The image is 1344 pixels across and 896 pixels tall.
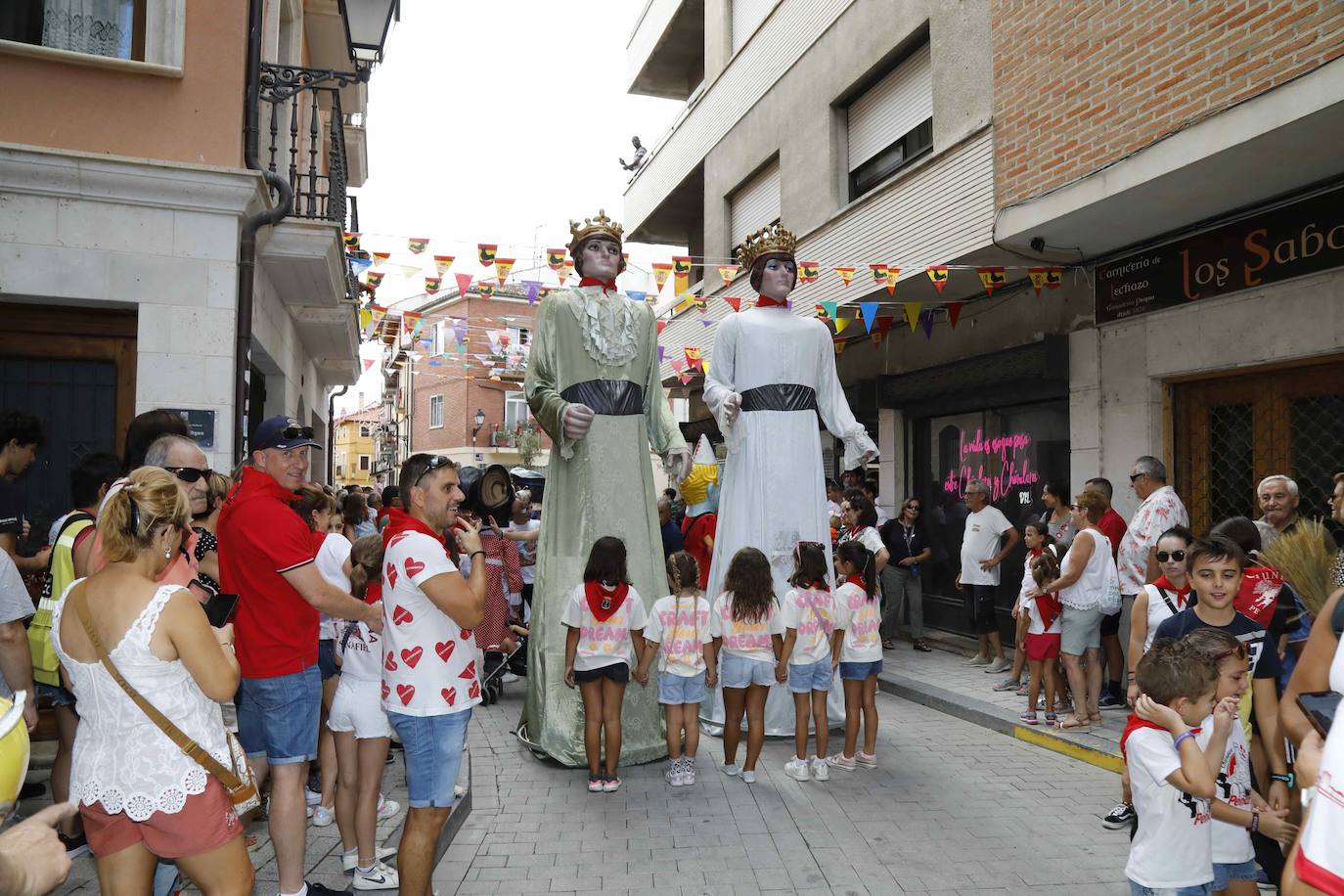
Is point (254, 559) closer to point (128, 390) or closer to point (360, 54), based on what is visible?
point (128, 390)

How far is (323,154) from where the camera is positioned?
1360 centimetres

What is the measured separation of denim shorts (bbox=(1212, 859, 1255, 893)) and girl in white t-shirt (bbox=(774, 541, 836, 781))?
2393 mm

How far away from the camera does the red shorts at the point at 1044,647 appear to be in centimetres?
650

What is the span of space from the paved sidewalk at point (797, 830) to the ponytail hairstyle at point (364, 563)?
4.11ft

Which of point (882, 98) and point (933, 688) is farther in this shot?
point (882, 98)

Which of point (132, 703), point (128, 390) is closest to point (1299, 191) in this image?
point (132, 703)

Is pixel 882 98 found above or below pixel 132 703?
above

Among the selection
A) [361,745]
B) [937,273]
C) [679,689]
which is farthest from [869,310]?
[361,745]

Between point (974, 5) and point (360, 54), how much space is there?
17.9 feet

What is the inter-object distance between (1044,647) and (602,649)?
11.1 ft

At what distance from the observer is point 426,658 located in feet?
10.6

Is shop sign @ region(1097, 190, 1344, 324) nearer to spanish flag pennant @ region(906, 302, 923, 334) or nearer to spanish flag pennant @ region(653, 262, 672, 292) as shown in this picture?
spanish flag pennant @ region(906, 302, 923, 334)

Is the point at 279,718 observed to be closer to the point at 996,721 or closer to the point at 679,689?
the point at 679,689

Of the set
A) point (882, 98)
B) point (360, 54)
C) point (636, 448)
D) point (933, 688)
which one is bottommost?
point (933, 688)
